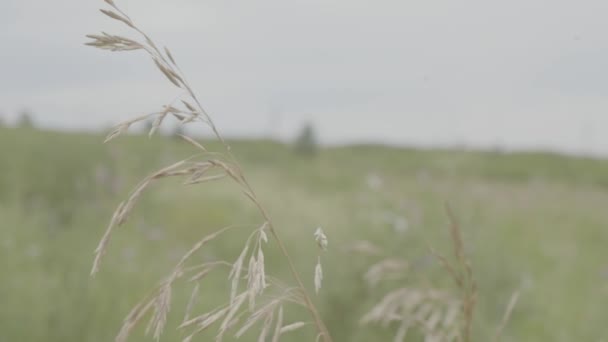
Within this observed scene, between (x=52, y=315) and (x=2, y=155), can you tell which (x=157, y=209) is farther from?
(x=52, y=315)

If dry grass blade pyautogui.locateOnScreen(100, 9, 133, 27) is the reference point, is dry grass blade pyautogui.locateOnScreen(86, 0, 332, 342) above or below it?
below

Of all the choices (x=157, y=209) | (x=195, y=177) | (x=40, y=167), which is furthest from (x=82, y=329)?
(x=157, y=209)

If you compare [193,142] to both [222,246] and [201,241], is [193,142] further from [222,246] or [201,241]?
[222,246]

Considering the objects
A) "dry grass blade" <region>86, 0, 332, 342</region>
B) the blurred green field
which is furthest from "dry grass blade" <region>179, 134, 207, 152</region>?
the blurred green field

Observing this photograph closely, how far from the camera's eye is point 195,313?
3.90m

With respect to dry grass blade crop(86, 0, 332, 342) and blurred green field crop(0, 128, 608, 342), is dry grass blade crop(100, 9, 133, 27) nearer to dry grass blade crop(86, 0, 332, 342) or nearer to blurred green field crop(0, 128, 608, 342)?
dry grass blade crop(86, 0, 332, 342)

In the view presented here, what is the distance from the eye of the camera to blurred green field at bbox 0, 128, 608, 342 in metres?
3.56

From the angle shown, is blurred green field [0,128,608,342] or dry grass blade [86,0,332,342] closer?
dry grass blade [86,0,332,342]

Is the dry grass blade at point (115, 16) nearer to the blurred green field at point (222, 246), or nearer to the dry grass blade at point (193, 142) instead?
the dry grass blade at point (193, 142)

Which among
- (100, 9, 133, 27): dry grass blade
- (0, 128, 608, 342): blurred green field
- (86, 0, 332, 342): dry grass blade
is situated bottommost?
(0, 128, 608, 342): blurred green field

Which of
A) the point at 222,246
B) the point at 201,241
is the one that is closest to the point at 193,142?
the point at 201,241

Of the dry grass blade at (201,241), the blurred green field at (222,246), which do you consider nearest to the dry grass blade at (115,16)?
the dry grass blade at (201,241)

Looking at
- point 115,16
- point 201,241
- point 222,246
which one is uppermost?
point 115,16

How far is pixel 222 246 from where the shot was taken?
28.2ft
